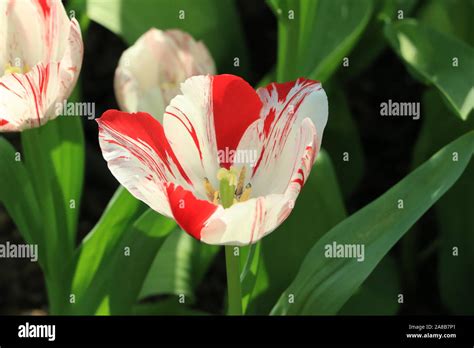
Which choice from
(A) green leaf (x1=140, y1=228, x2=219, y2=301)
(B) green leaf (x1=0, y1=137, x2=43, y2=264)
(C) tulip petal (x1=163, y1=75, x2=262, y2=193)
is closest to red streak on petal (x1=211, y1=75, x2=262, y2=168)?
(C) tulip petal (x1=163, y1=75, x2=262, y2=193)

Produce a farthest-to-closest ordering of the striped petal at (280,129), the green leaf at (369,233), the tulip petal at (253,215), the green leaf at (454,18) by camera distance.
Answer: the green leaf at (454,18) → the green leaf at (369,233) → the striped petal at (280,129) → the tulip petal at (253,215)

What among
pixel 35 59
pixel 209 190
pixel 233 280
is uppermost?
pixel 35 59

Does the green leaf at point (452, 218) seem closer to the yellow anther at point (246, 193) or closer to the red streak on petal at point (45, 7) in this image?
the yellow anther at point (246, 193)

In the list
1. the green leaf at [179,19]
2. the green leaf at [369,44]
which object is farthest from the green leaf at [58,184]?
the green leaf at [369,44]

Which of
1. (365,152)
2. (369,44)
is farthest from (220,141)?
(365,152)

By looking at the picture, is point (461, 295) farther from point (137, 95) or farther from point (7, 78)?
point (7, 78)

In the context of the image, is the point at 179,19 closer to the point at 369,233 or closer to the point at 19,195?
the point at 19,195

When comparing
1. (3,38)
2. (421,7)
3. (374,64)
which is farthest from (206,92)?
(374,64)
